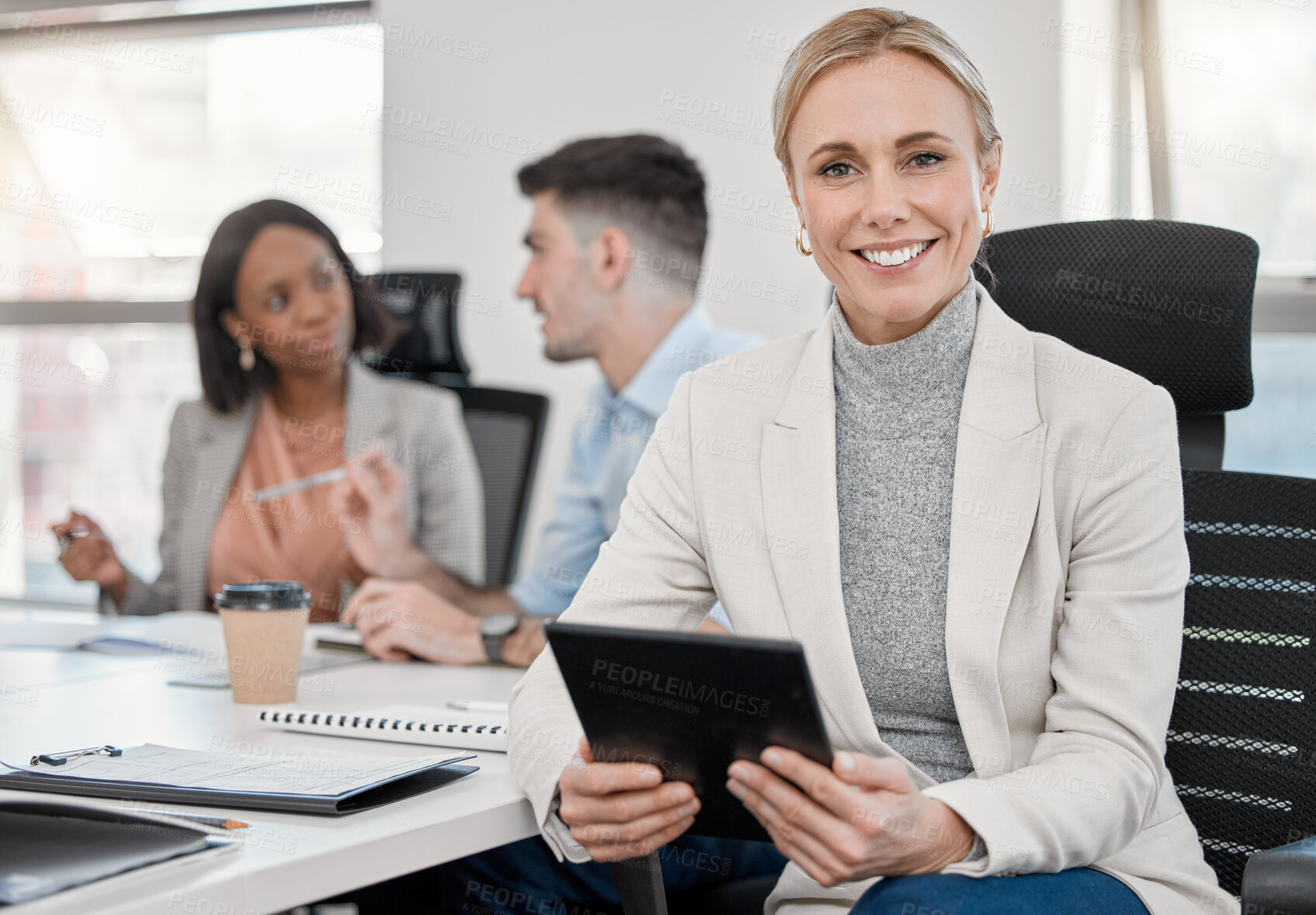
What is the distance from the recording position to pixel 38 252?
3.97 meters

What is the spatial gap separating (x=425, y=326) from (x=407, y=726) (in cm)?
173

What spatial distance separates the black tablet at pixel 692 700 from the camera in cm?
78

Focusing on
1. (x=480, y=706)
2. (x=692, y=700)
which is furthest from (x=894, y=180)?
(x=480, y=706)

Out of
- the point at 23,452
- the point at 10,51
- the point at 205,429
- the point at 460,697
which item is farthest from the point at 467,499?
the point at 10,51

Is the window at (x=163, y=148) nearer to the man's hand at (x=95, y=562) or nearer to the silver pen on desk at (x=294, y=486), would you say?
the silver pen on desk at (x=294, y=486)

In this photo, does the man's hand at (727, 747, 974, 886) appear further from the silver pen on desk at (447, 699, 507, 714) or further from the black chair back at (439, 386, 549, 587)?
the black chair back at (439, 386, 549, 587)

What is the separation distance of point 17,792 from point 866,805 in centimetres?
69

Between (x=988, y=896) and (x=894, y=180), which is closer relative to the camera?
(x=988, y=896)

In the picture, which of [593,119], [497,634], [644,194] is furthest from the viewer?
[593,119]

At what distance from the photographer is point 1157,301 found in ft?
4.00

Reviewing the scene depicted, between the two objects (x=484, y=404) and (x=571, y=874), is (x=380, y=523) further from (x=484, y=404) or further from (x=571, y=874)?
(x=571, y=874)

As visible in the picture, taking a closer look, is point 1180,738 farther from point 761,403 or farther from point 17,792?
point 17,792

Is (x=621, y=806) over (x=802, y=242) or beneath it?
beneath

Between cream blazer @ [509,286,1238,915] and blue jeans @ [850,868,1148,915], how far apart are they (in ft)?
0.04
